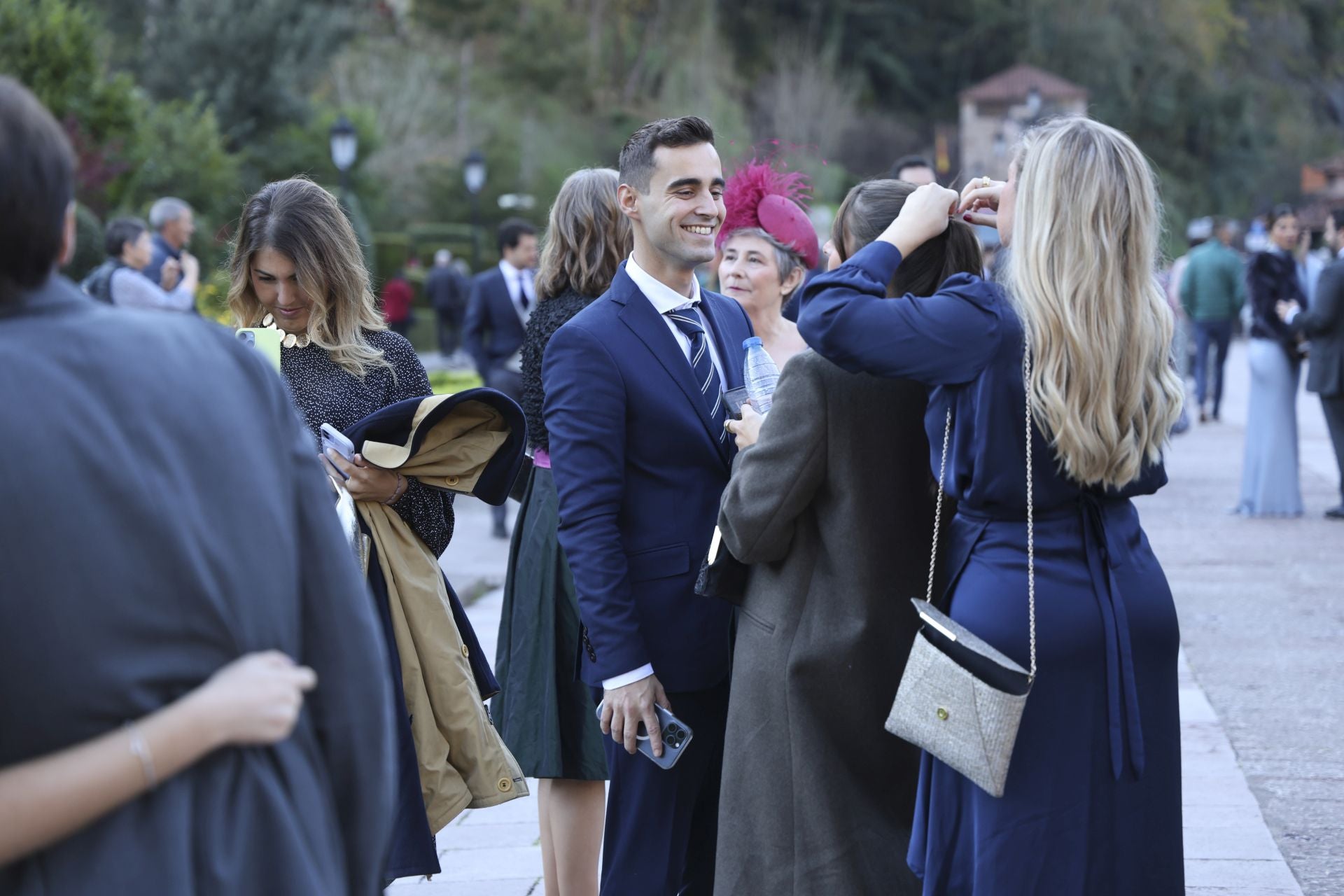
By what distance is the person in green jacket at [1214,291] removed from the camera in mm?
16797

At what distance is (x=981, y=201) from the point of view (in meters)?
3.05

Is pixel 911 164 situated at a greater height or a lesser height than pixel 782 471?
greater

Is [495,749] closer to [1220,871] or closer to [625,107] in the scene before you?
[1220,871]

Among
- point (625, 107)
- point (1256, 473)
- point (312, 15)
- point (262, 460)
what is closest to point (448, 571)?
point (1256, 473)

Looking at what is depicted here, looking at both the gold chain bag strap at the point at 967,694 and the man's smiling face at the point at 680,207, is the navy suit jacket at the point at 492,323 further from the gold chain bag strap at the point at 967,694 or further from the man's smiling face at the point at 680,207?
the gold chain bag strap at the point at 967,694

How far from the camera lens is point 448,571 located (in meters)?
9.16

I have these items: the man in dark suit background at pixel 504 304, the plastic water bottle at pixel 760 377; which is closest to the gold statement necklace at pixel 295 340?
the plastic water bottle at pixel 760 377

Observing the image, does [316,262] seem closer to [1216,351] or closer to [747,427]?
[747,427]

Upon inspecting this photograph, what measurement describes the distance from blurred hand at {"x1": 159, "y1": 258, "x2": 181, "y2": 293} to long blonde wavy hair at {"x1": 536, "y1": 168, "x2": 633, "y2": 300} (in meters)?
8.07

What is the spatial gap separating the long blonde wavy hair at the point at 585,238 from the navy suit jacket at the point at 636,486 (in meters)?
0.98

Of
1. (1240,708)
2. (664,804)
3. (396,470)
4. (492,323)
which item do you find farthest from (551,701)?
(492,323)

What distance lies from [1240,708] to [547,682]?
12.2 ft

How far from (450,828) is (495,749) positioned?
1.88m

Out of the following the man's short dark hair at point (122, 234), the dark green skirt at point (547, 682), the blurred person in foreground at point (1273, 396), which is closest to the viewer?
the dark green skirt at point (547, 682)
